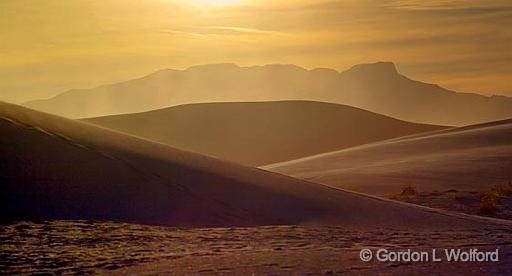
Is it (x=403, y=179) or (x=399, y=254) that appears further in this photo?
(x=403, y=179)

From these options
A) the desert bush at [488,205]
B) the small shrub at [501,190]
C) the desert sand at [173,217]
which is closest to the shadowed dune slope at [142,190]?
the desert sand at [173,217]

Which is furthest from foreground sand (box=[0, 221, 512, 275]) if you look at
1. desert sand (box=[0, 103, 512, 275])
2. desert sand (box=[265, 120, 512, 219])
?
desert sand (box=[265, 120, 512, 219])

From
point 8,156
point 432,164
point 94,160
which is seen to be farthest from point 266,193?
point 432,164

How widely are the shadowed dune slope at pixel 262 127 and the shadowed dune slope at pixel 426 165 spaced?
112ft

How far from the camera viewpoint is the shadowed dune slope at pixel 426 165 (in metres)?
27.3

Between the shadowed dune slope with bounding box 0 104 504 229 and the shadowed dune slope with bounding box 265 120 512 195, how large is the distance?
808 centimetres

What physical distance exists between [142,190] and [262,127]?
76313mm

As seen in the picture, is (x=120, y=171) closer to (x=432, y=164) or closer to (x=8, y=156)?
(x=8, y=156)

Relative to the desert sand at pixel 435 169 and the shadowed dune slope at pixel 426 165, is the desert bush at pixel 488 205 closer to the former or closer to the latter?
the desert sand at pixel 435 169

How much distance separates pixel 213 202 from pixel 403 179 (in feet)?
46.7

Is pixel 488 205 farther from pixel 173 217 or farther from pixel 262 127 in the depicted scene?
pixel 262 127

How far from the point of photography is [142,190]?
588 inches

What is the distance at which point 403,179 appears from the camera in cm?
2858

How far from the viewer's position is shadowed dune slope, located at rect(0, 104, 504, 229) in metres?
13.8
